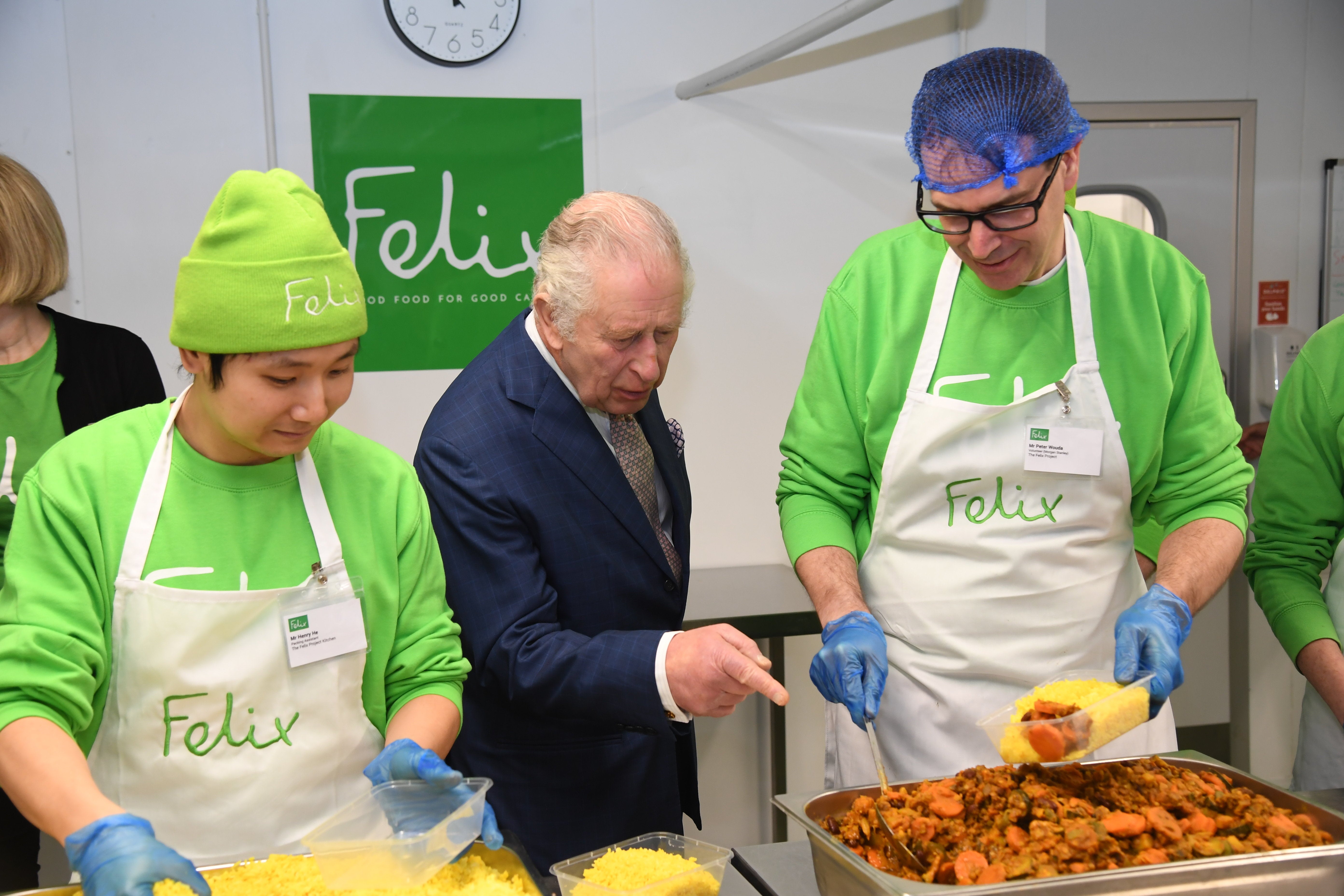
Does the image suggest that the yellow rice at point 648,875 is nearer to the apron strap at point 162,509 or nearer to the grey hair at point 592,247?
the apron strap at point 162,509

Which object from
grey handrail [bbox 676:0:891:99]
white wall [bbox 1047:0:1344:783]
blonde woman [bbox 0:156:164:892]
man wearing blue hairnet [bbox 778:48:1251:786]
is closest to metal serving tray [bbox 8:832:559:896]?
man wearing blue hairnet [bbox 778:48:1251:786]

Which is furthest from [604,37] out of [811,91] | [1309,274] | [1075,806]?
[1309,274]

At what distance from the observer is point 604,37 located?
2834mm

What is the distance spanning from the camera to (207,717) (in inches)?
48.8

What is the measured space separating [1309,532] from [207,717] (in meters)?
1.71

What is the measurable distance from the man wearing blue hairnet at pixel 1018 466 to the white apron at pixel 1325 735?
0.24 metres

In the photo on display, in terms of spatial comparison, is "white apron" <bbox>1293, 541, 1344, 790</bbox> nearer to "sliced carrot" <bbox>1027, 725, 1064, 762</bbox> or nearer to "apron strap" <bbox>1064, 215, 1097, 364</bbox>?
"apron strap" <bbox>1064, 215, 1097, 364</bbox>

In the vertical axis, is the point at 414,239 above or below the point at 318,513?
above

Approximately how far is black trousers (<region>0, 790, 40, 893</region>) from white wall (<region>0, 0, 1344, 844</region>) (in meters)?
1.16

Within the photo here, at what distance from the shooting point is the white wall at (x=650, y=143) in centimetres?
253

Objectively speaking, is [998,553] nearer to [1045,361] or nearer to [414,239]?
[1045,361]

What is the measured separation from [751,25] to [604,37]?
1.39ft

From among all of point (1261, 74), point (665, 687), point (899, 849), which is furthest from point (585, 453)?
point (1261, 74)

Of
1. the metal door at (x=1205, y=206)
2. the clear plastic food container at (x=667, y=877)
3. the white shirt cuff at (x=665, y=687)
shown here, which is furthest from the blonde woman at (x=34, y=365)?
the metal door at (x=1205, y=206)
